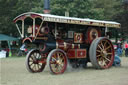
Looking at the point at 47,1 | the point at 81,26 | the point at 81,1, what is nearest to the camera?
the point at 81,26

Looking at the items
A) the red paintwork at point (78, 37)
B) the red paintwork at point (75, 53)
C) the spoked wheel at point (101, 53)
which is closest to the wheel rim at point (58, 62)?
the red paintwork at point (75, 53)

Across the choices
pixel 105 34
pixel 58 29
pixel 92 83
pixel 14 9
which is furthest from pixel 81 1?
pixel 92 83

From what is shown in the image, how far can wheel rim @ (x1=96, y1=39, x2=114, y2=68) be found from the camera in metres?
12.2

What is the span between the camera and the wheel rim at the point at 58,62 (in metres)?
10.5

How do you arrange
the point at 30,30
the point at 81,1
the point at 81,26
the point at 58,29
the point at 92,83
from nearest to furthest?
the point at 92,83, the point at 30,30, the point at 58,29, the point at 81,26, the point at 81,1

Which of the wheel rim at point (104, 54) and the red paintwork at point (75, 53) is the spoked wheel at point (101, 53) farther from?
the red paintwork at point (75, 53)

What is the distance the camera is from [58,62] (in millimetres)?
10641

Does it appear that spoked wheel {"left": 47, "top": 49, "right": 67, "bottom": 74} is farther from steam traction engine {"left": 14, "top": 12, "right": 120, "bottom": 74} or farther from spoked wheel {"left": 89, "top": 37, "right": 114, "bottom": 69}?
spoked wheel {"left": 89, "top": 37, "right": 114, "bottom": 69}

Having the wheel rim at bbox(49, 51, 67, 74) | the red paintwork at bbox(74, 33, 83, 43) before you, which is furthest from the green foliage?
the wheel rim at bbox(49, 51, 67, 74)

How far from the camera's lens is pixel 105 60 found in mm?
12438

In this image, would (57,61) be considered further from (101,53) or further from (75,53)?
(101,53)

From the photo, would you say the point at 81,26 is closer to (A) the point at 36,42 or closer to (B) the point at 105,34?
(B) the point at 105,34

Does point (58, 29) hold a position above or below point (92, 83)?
above

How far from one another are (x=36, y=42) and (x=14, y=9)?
20.7 m
